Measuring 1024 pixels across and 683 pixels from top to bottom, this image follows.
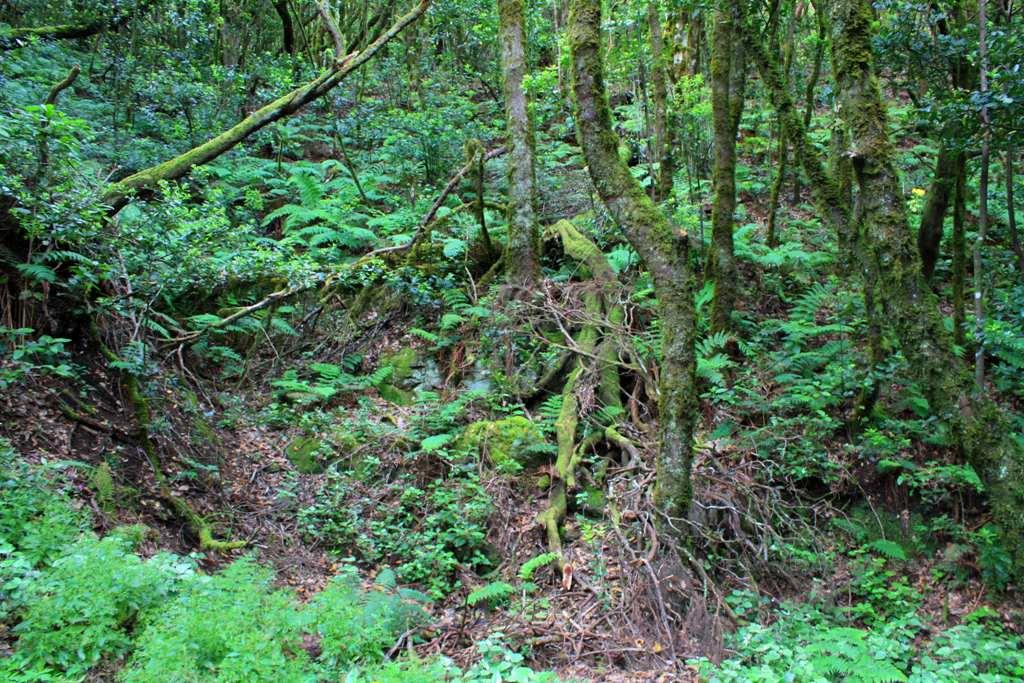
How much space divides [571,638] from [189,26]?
566 inches

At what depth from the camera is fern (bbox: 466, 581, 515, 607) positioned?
5.78 metres

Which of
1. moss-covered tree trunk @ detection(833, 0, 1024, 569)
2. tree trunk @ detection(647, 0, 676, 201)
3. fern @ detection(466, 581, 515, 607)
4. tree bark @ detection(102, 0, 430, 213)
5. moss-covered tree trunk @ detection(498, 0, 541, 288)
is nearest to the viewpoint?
moss-covered tree trunk @ detection(833, 0, 1024, 569)

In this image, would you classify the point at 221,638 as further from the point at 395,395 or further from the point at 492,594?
the point at 395,395

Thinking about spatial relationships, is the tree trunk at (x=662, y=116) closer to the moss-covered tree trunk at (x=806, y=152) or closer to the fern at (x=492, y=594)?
the moss-covered tree trunk at (x=806, y=152)

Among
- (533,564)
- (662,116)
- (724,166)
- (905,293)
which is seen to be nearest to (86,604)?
(533,564)

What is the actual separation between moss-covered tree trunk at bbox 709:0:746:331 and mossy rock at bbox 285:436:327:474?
529 cm

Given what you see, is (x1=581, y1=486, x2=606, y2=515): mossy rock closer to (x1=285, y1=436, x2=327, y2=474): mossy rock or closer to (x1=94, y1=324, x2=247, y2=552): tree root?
(x1=285, y1=436, x2=327, y2=474): mossy rock

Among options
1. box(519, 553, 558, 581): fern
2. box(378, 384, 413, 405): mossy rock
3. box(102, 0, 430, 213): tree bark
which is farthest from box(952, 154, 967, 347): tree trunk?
box(102, 0, 430, 213): tree bark

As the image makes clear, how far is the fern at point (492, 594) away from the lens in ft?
19.0

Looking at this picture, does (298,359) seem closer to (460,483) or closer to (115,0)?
(460,483)

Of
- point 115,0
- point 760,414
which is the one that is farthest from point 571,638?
point 115,0

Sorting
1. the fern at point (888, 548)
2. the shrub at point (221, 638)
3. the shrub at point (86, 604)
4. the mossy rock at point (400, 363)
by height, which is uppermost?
the mossy rock at point (400, 363)

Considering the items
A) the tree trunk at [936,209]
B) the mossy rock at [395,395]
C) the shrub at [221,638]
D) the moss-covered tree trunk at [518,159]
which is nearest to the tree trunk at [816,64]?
the tree trunk at [936,209]

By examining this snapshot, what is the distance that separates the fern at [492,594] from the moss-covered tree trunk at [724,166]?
4.70 metres
